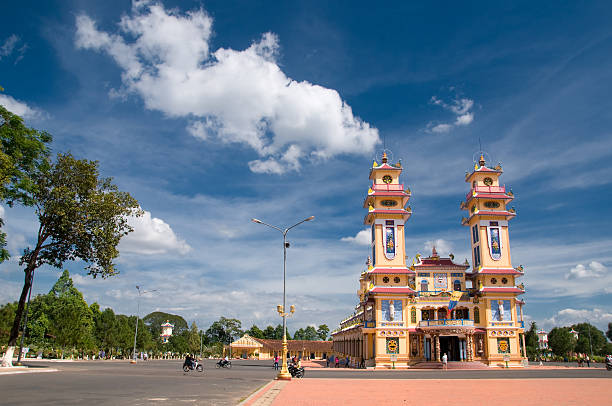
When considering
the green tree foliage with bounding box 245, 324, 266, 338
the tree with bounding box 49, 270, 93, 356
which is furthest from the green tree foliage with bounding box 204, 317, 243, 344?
the tree with bounding box 49, 270, 93, 356

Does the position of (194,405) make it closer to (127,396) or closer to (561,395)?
(127,396)

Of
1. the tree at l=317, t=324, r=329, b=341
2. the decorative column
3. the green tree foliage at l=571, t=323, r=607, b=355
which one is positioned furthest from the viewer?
the tree at l=317, t=324, r=329, b=341

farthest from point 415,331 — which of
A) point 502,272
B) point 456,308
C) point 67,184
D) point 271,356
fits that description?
point 271,356

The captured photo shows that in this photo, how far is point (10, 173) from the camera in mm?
28266

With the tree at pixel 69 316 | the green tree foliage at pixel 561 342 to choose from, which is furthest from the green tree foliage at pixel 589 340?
the tree at pixel 69 316

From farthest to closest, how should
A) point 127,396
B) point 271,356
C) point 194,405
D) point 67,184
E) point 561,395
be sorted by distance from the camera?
1. point 271,356
2. point 67,184
3. point 561,395
4. point 127,396
5. point 194,405

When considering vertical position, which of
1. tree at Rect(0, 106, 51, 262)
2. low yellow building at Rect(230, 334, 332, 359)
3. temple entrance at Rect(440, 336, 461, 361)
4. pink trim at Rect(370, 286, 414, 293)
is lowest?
low yellow building at Rect(230, 334, 332, 359)

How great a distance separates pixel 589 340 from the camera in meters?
103

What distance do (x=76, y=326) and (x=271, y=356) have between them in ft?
220

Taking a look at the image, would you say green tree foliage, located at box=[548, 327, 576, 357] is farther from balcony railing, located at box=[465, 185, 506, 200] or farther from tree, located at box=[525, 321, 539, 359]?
balcony railing, located at box=[465, 185, 506, 200]

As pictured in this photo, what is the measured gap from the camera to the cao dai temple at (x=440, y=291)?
5525 centimetres

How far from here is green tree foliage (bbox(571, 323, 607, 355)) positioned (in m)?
103

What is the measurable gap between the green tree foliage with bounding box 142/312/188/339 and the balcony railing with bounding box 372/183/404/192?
4513 inches

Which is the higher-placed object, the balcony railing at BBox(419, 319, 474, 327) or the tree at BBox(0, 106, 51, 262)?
the tree at BBox(0, 106, 51, 262)
